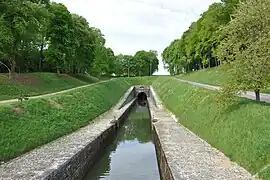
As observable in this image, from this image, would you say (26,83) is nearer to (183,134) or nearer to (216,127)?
(183,134)

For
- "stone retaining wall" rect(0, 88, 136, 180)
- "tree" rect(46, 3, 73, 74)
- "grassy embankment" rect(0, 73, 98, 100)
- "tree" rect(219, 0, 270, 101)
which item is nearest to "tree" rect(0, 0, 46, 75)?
"grassy embankment" rect(0, 73, 98, 100)

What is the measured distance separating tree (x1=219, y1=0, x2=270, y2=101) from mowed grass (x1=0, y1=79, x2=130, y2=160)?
Result: 9.73 m

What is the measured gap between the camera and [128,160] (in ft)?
56.9

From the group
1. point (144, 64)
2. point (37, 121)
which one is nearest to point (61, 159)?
point (37, 121)

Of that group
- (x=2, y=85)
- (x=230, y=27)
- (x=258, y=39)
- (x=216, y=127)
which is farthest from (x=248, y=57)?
(x=2, y=85)

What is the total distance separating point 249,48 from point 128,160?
886cm

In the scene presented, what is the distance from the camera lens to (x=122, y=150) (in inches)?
797

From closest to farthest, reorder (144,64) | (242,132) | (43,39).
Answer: (242,132)
(43,39)
(144,64)

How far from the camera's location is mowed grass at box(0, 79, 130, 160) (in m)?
13.1

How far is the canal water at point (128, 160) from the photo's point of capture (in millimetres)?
14391

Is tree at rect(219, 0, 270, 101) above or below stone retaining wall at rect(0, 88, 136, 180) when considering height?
above

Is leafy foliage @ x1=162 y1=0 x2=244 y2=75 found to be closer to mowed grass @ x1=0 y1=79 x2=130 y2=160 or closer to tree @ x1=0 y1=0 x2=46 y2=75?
mowed grass @ x1=0 y1=79 x2=130 y2=160

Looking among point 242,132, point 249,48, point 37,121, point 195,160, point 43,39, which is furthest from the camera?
point 43,39

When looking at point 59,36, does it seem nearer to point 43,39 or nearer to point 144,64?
point 43,39
